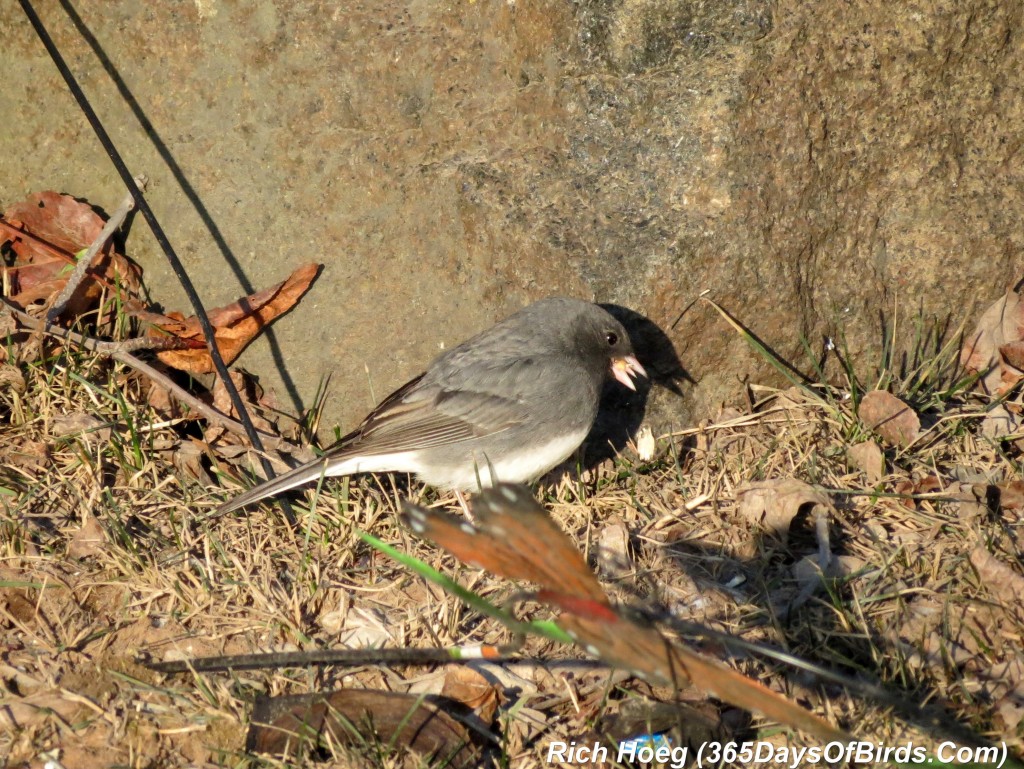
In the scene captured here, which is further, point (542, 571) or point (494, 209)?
point (494, 209)

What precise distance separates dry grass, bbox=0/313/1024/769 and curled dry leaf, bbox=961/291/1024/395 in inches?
5.9

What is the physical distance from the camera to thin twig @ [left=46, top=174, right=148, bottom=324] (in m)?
3.98

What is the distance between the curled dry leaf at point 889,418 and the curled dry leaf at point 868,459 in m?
0.11

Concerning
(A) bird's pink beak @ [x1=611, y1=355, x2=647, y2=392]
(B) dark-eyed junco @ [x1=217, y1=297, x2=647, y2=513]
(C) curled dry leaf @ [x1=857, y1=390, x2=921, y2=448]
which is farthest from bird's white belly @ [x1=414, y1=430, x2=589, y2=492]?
(C) curled dry leaf @ [x1=857, y1=390, x2=921, y2=448]

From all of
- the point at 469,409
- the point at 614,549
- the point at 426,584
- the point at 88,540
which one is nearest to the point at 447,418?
the point at 469,409

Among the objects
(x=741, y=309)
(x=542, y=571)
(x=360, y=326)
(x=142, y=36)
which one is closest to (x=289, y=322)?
(x=360, y=326)

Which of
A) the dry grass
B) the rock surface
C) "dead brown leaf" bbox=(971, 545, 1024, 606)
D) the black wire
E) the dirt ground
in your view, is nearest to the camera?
the dry grass

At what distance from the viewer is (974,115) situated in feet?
12.5

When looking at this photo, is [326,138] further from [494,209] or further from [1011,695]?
[1011,695]

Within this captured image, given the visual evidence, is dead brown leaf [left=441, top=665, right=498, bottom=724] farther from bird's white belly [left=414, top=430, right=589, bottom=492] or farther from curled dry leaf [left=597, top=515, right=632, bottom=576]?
bird's white belly [left=414, top=430, right=589, bottom=492]

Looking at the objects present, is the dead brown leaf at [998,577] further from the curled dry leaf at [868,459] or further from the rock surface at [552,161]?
the rock surface at [552,161]

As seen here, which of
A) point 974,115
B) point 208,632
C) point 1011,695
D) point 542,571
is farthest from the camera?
point 974,115

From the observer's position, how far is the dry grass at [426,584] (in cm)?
275

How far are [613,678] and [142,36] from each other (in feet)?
9.67
